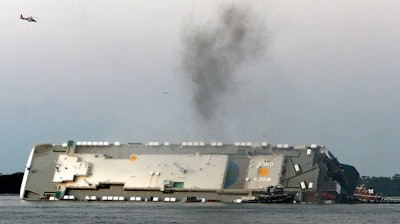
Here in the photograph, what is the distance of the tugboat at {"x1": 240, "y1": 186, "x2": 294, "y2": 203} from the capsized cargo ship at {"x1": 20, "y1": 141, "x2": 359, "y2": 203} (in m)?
1.15

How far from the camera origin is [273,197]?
112562 mm

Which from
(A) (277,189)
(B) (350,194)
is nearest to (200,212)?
(A) (277,189)

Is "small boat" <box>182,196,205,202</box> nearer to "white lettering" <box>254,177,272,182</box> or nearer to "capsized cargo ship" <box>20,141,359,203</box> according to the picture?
"capsized cargo ship" <box>20,141,359,203</box>

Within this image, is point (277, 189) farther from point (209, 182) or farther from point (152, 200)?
point (152, 200)

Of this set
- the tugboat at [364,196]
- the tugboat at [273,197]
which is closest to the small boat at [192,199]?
the tugboat at [273,197]

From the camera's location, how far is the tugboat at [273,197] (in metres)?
113

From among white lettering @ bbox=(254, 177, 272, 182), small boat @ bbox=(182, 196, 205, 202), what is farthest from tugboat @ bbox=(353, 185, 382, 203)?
small boat @ bbox=(182, 196, 205, 202)

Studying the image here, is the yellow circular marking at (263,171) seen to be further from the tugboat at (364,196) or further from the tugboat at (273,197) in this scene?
the tugboat at (364,196)

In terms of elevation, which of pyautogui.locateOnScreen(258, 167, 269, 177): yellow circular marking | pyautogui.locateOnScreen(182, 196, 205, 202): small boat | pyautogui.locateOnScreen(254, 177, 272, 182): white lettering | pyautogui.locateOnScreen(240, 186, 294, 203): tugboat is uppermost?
pyautogui.locateOnScreen(258, 167, 269, 177): yellow circular marking

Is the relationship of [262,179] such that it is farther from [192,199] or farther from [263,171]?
[192,199]

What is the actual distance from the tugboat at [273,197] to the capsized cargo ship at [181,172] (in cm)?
115

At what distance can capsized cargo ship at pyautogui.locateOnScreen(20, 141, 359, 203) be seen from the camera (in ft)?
382

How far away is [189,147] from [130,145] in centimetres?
1139

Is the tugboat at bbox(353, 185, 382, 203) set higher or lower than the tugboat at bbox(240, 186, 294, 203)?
higher
